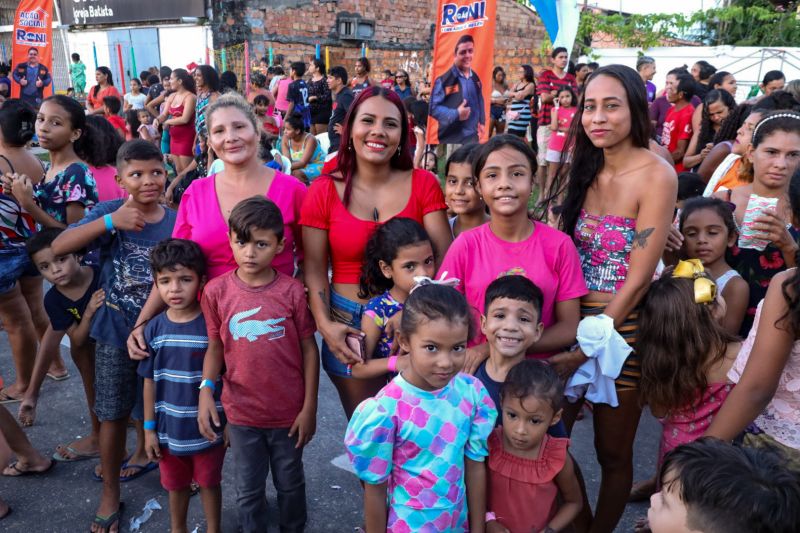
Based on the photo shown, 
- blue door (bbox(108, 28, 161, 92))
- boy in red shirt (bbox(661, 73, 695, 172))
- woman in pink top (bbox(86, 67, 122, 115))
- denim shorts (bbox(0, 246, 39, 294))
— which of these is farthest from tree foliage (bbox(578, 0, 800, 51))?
denim shorts (bbox(0, 246, 39, 294))

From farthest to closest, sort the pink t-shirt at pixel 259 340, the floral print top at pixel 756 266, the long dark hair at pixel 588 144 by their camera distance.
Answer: the floral print top at pixel 756 266
the pink t-shirt at pixel 259 340
the long dark hair at pixel 588 144

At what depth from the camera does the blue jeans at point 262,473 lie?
2547 mm

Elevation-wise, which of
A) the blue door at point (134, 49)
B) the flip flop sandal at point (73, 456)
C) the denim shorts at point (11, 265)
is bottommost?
the flip flop sandal at point (73, 456)

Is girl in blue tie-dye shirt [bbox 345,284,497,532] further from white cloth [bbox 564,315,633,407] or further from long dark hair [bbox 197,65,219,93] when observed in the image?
long dark hair [bbox 197,65,219,93]

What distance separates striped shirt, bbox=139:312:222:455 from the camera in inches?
102

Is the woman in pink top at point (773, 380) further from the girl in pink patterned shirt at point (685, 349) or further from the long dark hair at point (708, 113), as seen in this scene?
the long dark hair at point (708, 113)

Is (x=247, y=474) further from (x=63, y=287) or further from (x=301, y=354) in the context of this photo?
(x=63, y=287)

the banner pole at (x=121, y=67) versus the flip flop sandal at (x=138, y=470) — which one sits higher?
the banner pole at (x=121, y=67)

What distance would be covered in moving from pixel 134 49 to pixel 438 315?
20387 millimetres

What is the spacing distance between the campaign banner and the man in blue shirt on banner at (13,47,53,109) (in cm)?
781

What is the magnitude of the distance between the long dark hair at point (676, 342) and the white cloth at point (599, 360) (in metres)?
0.12

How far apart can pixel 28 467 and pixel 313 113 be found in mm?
8343

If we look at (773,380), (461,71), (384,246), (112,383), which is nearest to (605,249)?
(773,380)

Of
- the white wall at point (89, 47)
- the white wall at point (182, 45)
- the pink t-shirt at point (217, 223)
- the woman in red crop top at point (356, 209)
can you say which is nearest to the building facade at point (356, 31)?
the white wall at point (182, 45)
